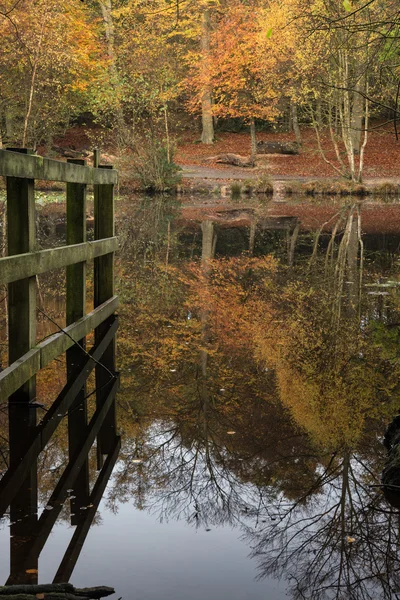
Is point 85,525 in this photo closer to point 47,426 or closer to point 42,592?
point 42,592

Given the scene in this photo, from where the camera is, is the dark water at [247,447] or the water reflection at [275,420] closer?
the dark water at [247,447]

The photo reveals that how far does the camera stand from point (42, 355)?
6.04 meters

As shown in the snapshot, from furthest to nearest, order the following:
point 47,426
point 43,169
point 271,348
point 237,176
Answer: point 237,176 → point 271,348 → point 43,169 → point 47,426

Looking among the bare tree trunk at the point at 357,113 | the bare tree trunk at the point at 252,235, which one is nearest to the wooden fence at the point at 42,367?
the bare tree trunk at the point at 252,235

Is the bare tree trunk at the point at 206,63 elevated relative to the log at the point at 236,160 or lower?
elevated

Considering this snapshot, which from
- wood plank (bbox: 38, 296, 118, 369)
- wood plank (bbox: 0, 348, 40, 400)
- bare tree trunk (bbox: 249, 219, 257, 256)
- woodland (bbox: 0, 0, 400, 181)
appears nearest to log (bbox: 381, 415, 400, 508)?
wood plank (bbox: 0, 348, 40, 400)

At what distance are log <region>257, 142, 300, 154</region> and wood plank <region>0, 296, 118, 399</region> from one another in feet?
127

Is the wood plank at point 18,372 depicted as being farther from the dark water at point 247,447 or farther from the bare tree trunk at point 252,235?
the bare tree trunk at point 252,235

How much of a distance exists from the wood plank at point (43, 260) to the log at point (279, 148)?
127 ft

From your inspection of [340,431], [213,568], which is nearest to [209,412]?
[340,431]

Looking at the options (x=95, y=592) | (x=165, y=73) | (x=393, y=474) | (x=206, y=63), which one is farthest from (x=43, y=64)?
(x=95, y=592)

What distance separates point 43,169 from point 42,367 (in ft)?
4.95

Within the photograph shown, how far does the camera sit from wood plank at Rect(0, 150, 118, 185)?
5152 mm

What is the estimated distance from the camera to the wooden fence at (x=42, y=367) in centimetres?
404
